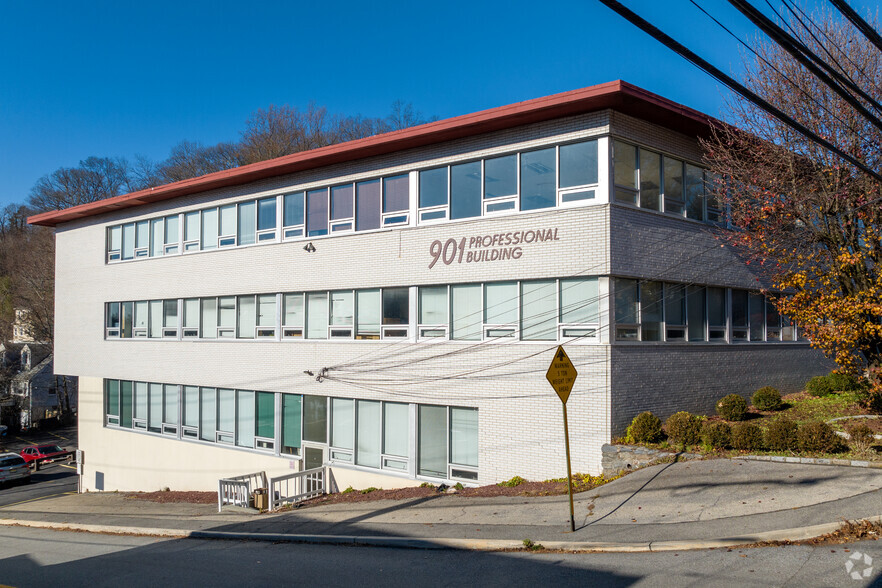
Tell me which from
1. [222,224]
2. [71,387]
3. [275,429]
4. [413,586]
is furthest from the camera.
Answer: [71,387]

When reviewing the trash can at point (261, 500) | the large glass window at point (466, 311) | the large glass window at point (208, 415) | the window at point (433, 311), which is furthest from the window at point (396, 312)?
the large glass window at point (208, 415)

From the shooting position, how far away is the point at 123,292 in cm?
2655

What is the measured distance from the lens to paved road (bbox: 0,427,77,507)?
100 feet

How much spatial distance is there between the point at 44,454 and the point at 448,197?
35579 mm

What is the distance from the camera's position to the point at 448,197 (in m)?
17.1

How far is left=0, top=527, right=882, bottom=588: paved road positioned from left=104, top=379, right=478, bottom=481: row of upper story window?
508 centimetres

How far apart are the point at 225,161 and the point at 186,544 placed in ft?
156

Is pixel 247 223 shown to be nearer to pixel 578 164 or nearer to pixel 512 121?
pixel 512 121

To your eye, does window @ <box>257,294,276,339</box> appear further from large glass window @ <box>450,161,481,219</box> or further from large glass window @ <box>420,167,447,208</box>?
large glass window @ <box>450,161,481,219</box>

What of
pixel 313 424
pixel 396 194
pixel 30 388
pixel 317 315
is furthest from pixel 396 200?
pixel 30 388

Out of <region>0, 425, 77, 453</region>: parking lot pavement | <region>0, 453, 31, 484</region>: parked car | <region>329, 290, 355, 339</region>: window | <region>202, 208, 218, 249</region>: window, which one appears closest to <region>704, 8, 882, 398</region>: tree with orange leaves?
<region>329, 290, 355, 339</region>: window

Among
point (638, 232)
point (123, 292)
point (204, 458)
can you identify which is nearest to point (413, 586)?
point (638, 232)

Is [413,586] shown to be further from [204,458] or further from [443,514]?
[204,458]

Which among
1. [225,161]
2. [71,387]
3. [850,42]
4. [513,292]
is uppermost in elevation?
[225,161]
